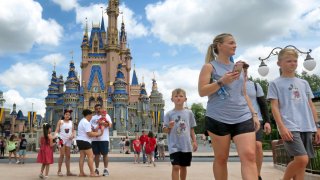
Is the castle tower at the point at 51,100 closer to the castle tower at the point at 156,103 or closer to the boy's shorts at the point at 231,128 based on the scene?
the castle tower at the point at 156,103

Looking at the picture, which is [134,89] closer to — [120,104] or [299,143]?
[120,104]

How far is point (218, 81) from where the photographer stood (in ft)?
13.4

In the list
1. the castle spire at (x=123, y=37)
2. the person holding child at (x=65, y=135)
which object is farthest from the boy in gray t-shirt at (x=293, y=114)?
the castle spire at (x=123, y=37)

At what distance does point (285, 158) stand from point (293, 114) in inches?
226

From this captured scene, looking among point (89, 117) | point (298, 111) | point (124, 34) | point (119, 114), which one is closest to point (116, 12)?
point (124, 34)

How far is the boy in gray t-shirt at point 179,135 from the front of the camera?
20.4 ft

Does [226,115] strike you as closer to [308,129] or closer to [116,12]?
[308,129]

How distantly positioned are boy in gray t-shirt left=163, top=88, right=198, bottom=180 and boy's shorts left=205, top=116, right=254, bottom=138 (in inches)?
81.5

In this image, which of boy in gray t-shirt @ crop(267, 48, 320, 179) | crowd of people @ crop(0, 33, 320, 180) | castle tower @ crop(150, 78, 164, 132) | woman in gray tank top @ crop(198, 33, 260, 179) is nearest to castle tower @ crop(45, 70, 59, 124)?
castle tower @ crop(150, 78, 164, 132)

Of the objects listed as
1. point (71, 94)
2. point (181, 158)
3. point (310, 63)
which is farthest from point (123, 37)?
point (181, 158)

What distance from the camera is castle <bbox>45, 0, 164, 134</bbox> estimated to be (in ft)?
245

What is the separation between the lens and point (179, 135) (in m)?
6.34

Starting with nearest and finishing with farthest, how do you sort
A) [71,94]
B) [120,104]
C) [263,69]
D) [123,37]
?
[263,69] < [120,104] < [71,94] < [123,37]

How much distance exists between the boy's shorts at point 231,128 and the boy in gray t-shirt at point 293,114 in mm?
790
